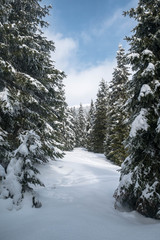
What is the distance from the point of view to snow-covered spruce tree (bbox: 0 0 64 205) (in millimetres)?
4977

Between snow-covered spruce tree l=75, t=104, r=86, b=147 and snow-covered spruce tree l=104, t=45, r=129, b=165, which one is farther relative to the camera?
snow-covered spruce tree l=75, t=104, r=86, b=147

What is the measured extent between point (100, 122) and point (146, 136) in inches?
941

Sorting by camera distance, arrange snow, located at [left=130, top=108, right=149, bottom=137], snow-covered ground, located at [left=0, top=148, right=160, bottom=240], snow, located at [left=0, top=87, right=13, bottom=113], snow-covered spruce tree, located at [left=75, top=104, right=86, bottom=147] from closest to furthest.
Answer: snow-covered ground, located at [left=0, top=148, right=160, bottom=240], snow, located at [left=130, top=108, right=149, bottom=137], snow, located at [left=0, top=87, right=13, bottom=113], snow-covered spruce tree, located at [left=75, top=104, right=86, bottom=147]

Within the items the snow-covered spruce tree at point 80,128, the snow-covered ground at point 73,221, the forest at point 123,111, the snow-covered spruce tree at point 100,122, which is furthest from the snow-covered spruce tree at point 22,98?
the snow-covered spruce tree at point 80,128

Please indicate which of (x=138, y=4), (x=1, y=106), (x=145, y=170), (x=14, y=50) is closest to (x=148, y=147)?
(x=145, y=170)

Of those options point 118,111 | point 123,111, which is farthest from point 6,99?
point 118,111

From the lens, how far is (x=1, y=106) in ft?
20.4

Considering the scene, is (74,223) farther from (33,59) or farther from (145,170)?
(33,59)

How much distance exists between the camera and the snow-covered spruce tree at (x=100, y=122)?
29.2 meters

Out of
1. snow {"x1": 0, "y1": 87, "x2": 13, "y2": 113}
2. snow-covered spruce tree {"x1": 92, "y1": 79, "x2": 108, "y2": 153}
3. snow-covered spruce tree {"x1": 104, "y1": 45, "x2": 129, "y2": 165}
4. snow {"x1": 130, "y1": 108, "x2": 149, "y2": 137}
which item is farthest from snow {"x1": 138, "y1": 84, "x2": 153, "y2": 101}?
snow-covered spruce tree {"x1": 92, "y1": 79, "x2": 108, "y2": 153}

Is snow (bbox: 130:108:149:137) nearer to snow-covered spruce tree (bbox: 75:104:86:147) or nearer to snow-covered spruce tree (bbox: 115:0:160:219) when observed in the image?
snow-covered spruce tree (bbox: 115:0:160:219)

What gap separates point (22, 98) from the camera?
7391 millimetres

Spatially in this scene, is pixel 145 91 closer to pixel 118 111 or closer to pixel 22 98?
pixel 22 98

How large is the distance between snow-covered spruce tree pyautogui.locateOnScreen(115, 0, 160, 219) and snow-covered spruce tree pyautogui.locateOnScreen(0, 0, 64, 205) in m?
3.22
